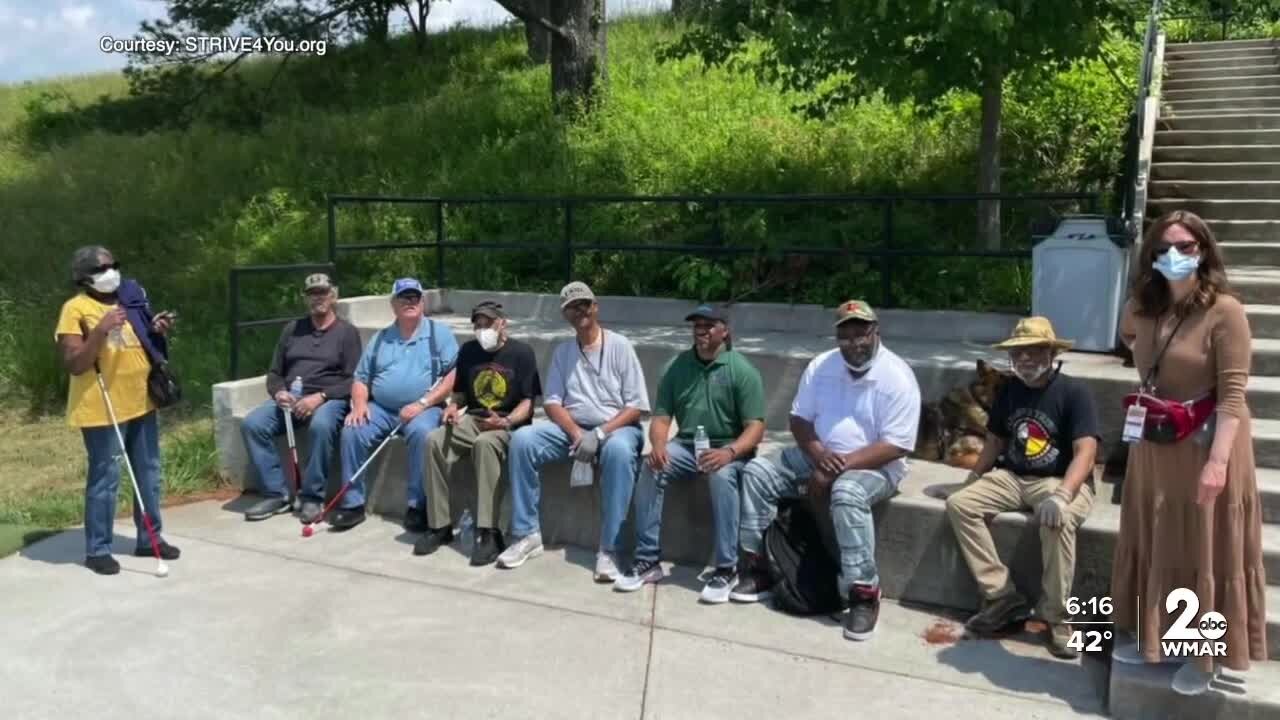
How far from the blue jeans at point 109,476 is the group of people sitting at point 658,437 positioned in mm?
855

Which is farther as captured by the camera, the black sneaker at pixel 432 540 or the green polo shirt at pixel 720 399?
the black sneaker at pixel 432 540

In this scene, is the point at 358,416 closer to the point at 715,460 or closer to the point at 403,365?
the point at 403,365

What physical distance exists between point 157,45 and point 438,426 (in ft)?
39.7

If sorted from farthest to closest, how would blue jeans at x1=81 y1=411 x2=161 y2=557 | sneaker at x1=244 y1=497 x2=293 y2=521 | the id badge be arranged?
sneaker at x1=244 y1=497 x2=293 y2=521 → blue jeans at x1=81 y1=411 x2=161 y2=557 → the id badge

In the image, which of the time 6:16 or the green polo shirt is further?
the green polo shirt

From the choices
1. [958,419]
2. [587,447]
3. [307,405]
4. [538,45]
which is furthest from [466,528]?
[538,45]

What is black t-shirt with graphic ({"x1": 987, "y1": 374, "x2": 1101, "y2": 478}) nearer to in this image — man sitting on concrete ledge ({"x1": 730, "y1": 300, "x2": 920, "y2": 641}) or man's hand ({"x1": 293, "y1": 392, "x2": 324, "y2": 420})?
man sitting on concrete ledge ({"x1": 730, "y1": 300, "x2": 920, "y2": 641})

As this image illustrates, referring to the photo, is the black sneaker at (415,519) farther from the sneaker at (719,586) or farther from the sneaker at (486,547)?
the sneaker at (719,586)

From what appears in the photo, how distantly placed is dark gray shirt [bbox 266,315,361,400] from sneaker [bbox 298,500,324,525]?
0.70 metres

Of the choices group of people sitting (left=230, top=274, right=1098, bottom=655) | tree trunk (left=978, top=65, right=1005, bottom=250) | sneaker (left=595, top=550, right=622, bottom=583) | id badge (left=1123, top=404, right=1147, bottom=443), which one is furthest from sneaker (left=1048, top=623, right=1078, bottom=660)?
tree trunk (left=978, top=65, right=1005, bottom=250)

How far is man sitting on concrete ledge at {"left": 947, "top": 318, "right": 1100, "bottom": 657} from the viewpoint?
487 centimetres

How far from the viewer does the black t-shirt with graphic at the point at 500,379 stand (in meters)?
6.46

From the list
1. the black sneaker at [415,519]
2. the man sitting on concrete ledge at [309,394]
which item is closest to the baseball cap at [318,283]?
the man sitting on concrete ledge at [309,394]

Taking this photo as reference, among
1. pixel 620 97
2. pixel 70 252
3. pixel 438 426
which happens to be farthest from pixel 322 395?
pixel 70 252
